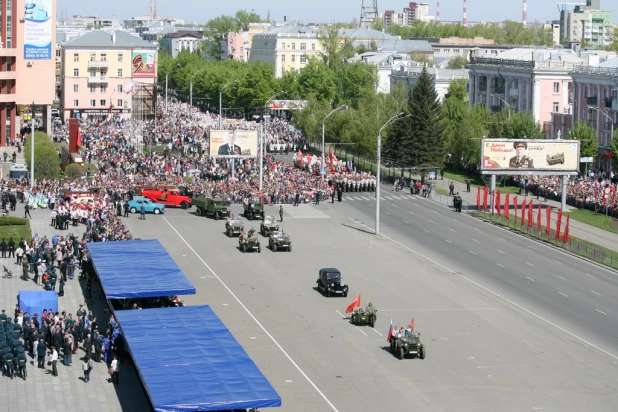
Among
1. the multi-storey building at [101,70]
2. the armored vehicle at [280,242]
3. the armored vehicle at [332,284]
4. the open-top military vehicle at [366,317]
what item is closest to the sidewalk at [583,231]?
the armored vehicle at [280,242]

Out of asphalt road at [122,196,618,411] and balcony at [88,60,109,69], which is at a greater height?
balcony at [88,60,109,69]

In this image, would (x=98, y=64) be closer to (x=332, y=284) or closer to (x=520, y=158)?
(x=520, y=158)

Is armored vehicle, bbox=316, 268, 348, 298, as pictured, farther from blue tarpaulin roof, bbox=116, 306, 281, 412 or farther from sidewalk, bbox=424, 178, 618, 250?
sidewalk, bbox=424, 178, 618, 250

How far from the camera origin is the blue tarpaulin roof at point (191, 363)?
33.4 metres

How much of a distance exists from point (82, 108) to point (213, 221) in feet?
259

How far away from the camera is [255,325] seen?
5003 cm

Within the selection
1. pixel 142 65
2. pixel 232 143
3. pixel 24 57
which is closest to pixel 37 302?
pixel 232 143

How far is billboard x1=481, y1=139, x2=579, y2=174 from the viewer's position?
8781 cm

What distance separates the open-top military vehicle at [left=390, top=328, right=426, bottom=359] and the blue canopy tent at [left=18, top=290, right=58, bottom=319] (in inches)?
558

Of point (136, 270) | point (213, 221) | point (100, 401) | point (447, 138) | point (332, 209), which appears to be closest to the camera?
point (100, 401)

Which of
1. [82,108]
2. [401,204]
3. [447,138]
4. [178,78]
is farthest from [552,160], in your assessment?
[178,78]

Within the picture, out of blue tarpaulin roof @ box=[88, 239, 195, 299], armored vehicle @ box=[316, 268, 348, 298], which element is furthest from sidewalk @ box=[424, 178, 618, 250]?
blue tarpaulin roof @ box=[88, 239, 195, 299]

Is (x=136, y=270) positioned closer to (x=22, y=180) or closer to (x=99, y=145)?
(x=22, y=180)

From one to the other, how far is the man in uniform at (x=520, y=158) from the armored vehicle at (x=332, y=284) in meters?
34.9
